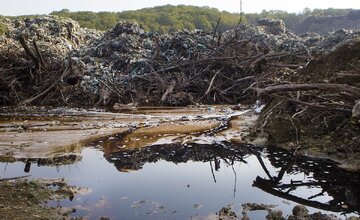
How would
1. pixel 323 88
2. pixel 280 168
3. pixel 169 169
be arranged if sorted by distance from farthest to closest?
pixel 169 169
pixel 280 168
pixel 323 88

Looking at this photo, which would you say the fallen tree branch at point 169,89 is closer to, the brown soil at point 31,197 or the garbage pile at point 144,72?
the garbage pile at point 144,72

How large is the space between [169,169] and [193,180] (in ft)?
1.74

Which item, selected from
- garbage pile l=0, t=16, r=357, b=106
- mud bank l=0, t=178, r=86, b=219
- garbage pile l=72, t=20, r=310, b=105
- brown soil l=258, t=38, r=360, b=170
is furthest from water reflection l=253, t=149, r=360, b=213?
garbage pile l=72, t=20, r=310, b=105

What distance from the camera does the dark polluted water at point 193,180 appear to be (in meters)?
3.81

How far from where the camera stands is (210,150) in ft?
19.2

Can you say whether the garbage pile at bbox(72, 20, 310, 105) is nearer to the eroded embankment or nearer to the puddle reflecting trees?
the eroded embankment

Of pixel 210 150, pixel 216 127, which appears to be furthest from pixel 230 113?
pixel 210 150

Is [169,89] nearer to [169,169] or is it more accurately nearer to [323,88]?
[169,169]

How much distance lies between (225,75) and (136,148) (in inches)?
261

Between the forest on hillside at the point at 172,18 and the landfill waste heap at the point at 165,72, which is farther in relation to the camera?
the forest on hillside at the point at 172,18

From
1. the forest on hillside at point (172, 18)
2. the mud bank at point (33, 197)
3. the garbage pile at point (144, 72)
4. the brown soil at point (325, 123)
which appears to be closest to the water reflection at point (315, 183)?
the brown soil at point (325, 123)

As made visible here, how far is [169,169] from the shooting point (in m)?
5.12

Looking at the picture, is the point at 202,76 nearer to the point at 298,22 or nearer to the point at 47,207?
the point at 47,207

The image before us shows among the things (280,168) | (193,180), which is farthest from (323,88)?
(193,180)
